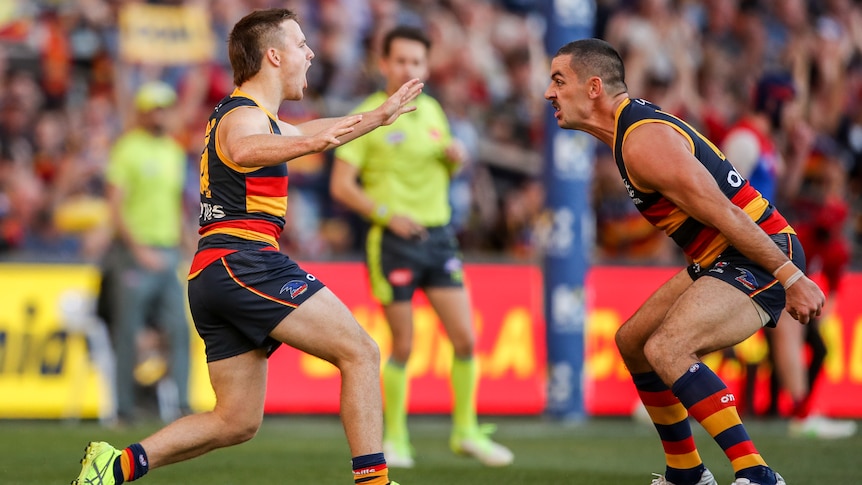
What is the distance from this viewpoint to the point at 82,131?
576 inches

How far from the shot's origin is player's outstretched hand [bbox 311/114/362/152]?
5.22 metres

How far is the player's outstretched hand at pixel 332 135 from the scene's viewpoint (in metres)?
5.22

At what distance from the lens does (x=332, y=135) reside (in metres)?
5.26

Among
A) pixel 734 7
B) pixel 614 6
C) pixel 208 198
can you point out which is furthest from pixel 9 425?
pixel 734 7

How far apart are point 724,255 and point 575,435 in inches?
212

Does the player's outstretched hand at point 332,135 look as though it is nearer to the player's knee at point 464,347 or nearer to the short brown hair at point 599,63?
the short brown hair at point 599,63

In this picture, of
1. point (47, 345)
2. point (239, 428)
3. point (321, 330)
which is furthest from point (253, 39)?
point (47, 345)

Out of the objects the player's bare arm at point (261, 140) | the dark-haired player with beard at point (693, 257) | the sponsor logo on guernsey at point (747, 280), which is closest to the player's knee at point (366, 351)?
the player's bare arm at point (261, 140)

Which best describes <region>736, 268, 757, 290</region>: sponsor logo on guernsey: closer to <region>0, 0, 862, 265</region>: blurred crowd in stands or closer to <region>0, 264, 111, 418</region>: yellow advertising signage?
<region>0, 0, 862, 265</region>: blurred crowd in stands

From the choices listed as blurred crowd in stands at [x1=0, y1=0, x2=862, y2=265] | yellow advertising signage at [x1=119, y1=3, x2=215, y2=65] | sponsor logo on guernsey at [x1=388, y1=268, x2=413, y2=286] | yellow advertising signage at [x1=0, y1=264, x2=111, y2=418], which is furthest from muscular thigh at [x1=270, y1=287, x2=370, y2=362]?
yellow advertising signage at [x1=119, y1=3, x2=215, y2=65]

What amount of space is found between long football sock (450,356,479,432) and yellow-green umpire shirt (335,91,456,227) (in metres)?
1.08

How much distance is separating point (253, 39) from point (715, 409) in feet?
9.36

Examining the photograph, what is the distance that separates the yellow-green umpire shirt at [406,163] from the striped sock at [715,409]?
3.61m

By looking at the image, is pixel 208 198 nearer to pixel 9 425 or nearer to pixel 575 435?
pixel 575 435
